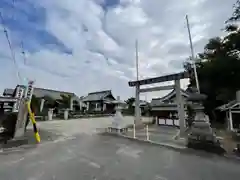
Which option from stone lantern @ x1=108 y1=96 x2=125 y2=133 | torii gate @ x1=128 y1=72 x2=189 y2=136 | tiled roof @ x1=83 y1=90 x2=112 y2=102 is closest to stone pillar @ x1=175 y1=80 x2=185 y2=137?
torii gate @ x1=128 y1=72 x2=189 y2=136

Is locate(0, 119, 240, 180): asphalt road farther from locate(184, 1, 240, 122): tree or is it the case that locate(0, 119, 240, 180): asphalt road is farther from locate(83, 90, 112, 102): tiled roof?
locate(83, 90, 112, 102): tiled roof

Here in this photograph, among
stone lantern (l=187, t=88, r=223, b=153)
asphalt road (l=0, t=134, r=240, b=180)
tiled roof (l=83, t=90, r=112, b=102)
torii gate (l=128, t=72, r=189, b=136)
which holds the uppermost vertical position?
tiled roof (l=83, t=90, r=112, b=102)

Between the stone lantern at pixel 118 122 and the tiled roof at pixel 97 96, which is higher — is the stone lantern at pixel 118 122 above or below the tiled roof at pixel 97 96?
below

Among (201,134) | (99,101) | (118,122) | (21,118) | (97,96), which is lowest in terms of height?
(201,134)

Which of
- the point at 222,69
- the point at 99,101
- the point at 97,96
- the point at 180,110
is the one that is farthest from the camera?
the point at 97,96


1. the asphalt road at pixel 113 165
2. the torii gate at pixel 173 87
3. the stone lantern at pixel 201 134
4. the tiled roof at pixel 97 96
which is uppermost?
the tiled roof at pixel 97 96

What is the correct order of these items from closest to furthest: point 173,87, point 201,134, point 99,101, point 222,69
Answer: point 201,134 < point 173,87 < point 222,69 < point 99,101

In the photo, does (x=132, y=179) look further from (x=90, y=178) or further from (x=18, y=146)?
(x=18, y=146)

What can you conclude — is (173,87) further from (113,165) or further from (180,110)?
(113,165)

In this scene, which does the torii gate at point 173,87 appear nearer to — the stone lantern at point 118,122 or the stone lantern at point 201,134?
the stone lantern at point 118,122

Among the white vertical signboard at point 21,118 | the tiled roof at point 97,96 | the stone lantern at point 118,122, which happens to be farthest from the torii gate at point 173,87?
the tiled roof at point 97,96

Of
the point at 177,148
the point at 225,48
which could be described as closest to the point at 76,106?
the point at 225,48

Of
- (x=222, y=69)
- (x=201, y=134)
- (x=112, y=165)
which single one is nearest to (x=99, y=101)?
(x=222, y=69)

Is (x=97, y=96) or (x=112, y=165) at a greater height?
(x=97, y=96)
